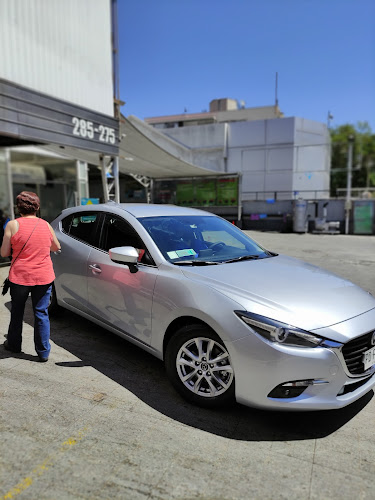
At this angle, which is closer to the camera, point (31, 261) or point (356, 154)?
point (31, 261)

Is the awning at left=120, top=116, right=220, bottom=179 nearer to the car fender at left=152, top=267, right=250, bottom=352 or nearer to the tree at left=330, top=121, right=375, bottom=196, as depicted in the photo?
the car fender at left=152, top=267, right=250, bottom=352

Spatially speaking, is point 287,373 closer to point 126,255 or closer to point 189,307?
point 189,307

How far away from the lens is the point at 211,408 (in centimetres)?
274

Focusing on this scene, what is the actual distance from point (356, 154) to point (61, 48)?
57391 mm

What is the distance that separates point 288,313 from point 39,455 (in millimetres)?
1792

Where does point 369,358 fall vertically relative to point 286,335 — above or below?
below

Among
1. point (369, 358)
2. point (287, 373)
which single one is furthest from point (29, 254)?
point (369, 358)

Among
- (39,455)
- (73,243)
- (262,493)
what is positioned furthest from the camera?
(73,243)

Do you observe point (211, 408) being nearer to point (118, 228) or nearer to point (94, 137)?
point (118, 228)

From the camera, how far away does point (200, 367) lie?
107 inches

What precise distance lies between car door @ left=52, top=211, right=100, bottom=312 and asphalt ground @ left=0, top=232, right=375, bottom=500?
2.97 ft

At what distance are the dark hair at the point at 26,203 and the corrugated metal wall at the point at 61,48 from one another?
→ 4983 mm

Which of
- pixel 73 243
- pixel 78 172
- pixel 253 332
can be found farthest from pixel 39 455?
pixel 78 172

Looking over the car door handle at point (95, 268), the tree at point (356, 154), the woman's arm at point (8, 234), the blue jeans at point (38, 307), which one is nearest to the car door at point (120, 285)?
the car door handle at point (95, 268)
